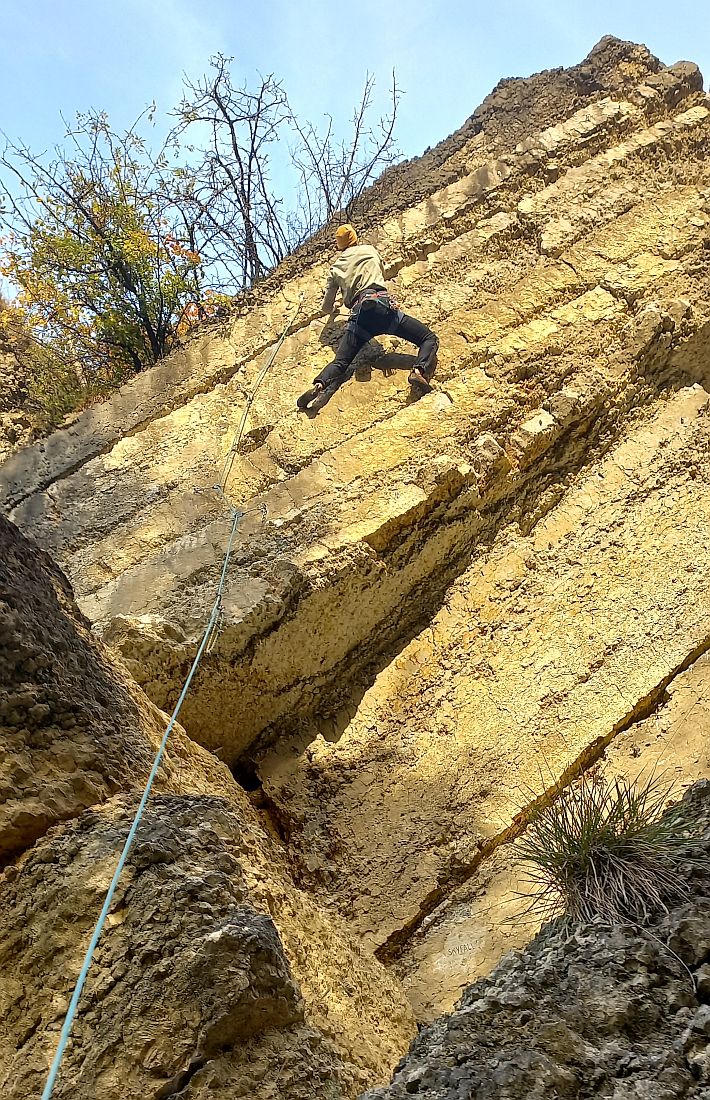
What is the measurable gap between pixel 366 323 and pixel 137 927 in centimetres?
466

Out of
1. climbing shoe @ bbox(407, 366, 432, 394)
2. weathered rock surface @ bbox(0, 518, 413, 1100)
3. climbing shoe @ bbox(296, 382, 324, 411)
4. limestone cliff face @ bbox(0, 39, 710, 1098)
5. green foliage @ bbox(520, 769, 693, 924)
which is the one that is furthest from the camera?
climbing shoe @ bbox(296, 382, 324, 411)

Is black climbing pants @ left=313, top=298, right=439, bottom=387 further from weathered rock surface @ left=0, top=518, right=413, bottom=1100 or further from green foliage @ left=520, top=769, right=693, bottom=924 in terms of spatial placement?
green foliage @ left=520, top=769, right=693, bottom=924

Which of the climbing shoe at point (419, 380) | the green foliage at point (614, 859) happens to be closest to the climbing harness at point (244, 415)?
the climbing shoe at point (419, 380)

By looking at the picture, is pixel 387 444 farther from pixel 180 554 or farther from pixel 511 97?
pixel 511 97

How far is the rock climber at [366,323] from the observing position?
5.91m

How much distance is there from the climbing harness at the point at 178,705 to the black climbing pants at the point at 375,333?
0.60 m

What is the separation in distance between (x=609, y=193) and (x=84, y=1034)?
692 centimetres

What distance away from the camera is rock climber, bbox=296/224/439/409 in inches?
233

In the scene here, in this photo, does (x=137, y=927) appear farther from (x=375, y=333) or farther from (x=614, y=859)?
(x=375, y=333)

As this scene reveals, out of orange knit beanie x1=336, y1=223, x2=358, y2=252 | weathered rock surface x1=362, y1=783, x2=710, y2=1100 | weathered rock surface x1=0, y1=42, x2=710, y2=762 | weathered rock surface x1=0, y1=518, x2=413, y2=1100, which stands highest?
orange knit beanie x1=336, y1=223, x2=358, y2=252

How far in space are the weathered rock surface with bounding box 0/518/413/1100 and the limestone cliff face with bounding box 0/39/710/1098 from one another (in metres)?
0.02

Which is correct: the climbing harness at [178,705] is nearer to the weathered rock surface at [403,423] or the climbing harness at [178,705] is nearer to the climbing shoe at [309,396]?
the weathered rock surface at [403,423]

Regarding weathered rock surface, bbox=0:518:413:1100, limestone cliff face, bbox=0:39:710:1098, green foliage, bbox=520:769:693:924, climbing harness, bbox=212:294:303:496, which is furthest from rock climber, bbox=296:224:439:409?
green foliage, bbox=520:769:693:924

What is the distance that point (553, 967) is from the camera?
7.15 feet
